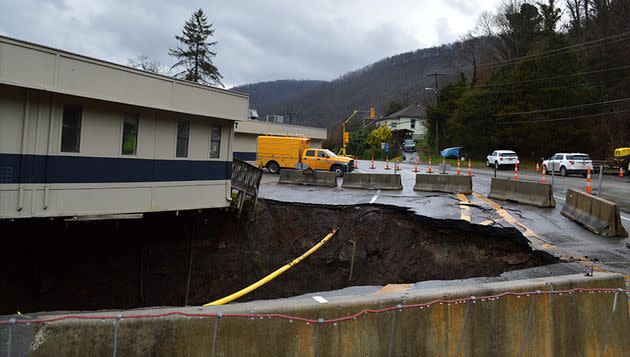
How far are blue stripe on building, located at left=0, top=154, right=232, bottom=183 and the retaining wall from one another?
6849mm

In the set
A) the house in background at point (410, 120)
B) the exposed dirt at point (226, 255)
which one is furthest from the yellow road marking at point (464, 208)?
the house in background at point (410, 120)

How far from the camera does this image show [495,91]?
45.7 metres

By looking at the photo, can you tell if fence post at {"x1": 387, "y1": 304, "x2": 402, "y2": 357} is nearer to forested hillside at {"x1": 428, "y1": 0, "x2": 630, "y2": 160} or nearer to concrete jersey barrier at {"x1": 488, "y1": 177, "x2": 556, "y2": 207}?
concrete jersey barrier at {"x1": 488, "y1": 177, "x2": 556, "y2": 207}

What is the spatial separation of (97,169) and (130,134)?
4.10ft

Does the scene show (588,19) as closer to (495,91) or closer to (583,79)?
(583,79)

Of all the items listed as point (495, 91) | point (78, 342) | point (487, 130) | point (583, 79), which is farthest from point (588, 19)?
point (78, 342)

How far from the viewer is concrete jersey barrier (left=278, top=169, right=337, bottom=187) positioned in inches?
830

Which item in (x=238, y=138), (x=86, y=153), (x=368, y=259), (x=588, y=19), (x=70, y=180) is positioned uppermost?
(x=588, y=19)

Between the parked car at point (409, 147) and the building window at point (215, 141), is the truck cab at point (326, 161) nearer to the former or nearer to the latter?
the building window at point (215, 141)

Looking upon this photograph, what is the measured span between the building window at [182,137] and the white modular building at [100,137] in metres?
0.03

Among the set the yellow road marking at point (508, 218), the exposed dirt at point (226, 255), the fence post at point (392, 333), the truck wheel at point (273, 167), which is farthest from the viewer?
the truck wheel at point (273, 167)

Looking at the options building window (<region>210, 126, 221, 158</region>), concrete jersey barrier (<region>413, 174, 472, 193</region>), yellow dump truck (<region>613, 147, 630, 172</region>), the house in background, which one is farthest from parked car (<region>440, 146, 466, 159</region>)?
building window (<region>210, 126, 221, 158</region>)

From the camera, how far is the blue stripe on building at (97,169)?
8469 millimetres

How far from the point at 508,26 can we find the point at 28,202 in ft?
190
